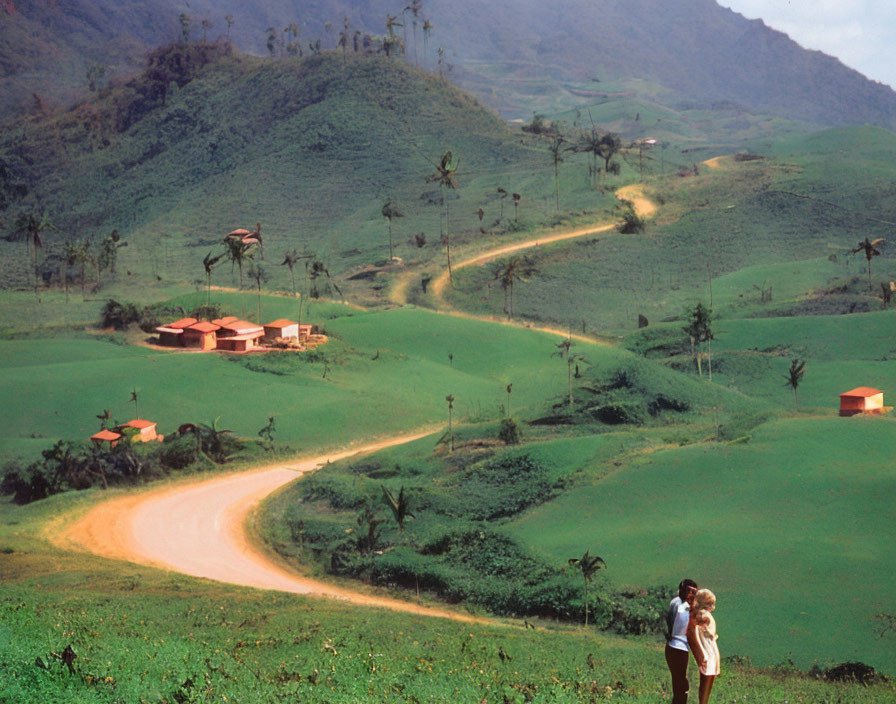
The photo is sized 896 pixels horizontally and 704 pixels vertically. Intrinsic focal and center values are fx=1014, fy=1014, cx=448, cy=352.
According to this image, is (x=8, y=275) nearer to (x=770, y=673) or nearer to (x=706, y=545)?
(x=706, y=545)

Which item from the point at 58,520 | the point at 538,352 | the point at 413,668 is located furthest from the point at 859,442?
the point at 538,352

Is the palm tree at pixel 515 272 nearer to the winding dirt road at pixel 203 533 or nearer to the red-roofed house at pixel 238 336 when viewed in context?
the red-roofed house at pixel 238 336

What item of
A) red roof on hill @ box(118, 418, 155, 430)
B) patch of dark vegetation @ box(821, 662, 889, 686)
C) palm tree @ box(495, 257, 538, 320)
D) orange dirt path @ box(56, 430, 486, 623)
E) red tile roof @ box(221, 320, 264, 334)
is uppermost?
palm tree @ box(495, 257, 538, 320)

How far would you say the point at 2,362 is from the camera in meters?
69.0

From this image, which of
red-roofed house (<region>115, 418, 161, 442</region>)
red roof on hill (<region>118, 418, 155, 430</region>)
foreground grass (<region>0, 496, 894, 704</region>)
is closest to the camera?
foreground grass (<region>0, 496, 894, 704</region>)

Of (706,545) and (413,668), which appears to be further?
(706,545)

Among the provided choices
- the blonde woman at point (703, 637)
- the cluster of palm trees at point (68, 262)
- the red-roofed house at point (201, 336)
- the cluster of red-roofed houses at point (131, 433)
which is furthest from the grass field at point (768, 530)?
the cluster of palm trees at point (68, 262)

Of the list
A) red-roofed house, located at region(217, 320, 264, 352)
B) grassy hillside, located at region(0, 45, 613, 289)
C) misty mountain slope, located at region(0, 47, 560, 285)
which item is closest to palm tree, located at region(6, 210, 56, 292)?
grassy hillside, located at region(0, 45, 613, 289)

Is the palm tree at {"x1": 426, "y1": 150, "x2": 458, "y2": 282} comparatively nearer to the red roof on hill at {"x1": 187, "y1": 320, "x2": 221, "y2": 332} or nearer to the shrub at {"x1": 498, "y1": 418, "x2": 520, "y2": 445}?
the red roof on hill at {"x1": 187, "y1": 320, "x2": 221, "y2": 332}

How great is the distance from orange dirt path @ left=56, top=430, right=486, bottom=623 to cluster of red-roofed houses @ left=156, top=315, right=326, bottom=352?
78.3ft

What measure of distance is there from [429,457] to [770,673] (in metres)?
28.1

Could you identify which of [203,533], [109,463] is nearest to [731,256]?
[109,463]

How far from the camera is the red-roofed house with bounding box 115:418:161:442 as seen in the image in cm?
5356

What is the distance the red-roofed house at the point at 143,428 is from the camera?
2109 inches
